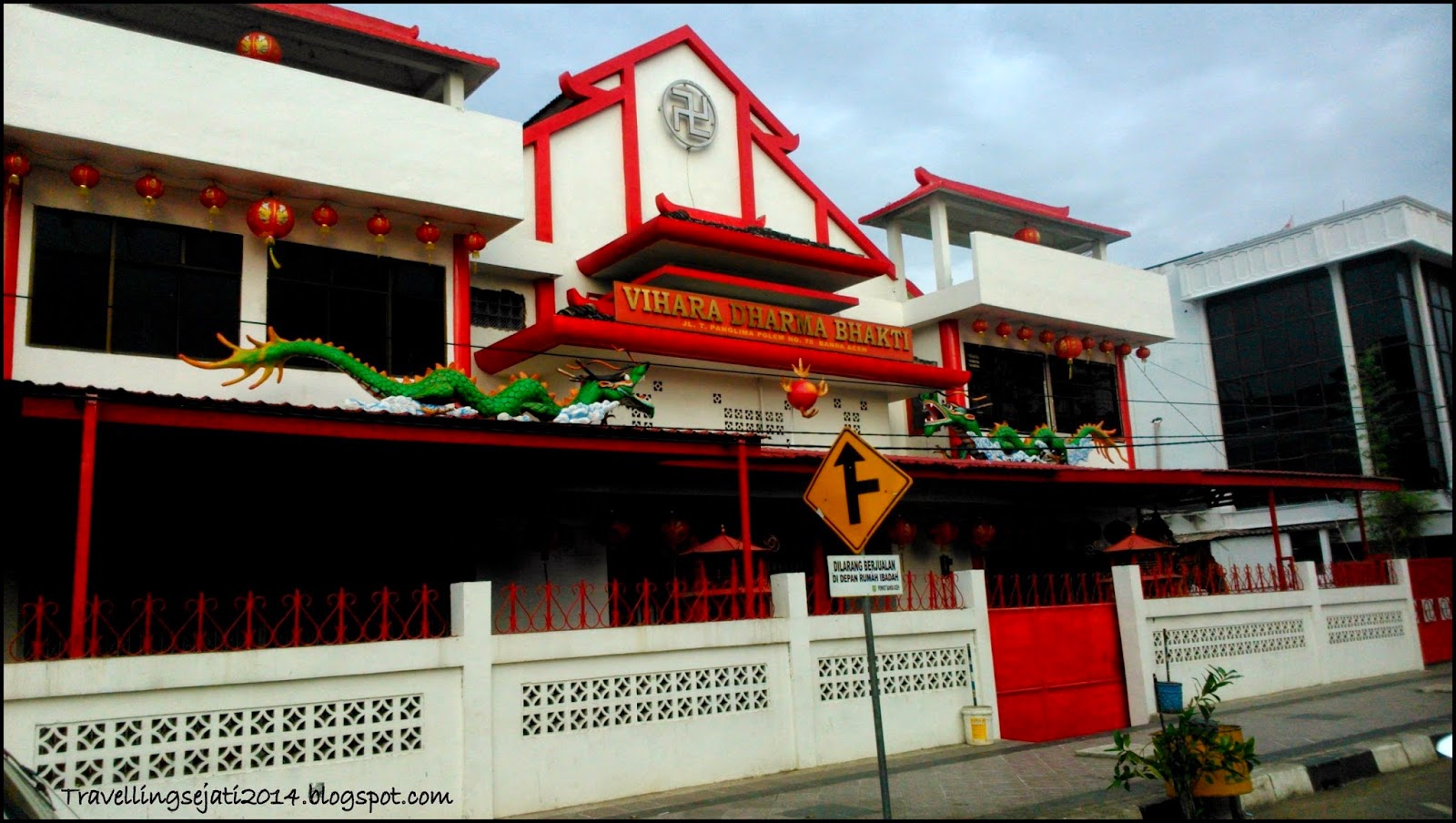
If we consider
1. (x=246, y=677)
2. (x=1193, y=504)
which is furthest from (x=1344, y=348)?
(x=246, y=677)

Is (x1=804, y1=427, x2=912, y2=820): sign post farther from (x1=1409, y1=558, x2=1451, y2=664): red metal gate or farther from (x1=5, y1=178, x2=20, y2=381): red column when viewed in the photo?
(x1=1409, y1=558, x2=1451, y2=664): red metal gate

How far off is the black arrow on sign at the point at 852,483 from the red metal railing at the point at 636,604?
12.3 feet

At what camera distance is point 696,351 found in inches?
663

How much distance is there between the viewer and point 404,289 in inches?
595

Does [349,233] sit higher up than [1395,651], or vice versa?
[349,233]

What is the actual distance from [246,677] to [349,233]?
743 cm

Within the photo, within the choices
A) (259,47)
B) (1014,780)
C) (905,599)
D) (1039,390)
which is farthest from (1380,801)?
(259,47)

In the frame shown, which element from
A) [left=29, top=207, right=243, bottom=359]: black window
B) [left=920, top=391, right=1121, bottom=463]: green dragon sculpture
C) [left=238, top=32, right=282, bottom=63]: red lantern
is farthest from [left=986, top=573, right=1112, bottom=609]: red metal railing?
[left=238, top=32, right=282, bottom=63]: red lantern

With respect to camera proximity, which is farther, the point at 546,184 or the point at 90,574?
the point at 546,184

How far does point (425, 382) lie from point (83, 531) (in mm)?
4946

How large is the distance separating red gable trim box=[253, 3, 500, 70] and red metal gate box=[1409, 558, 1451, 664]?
20.8 m

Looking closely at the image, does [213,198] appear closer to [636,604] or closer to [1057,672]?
[636,604]

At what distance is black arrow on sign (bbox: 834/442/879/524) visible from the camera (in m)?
8.24

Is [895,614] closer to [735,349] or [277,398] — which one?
[735,349]
